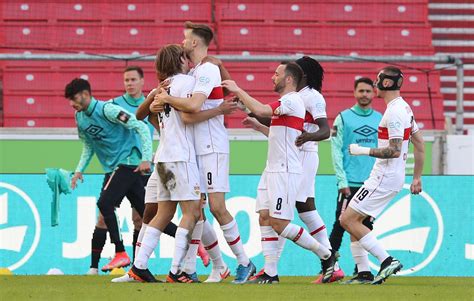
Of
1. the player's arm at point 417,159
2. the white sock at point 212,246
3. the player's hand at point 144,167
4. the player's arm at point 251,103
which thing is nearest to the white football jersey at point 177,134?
the player's arm at point 251,103

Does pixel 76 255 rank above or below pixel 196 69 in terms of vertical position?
below

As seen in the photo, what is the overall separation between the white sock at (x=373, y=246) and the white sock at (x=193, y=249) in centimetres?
134

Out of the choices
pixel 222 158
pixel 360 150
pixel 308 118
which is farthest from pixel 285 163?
pixel 308 118

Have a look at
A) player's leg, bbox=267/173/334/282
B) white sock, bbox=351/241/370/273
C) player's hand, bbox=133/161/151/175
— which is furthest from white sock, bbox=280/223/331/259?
player's hand, bbox=133/161/151/175

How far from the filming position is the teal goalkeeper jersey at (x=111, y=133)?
11508mm

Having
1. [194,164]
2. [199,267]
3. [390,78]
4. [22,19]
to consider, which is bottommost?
[199,267]

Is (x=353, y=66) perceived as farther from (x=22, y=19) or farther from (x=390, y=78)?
(x=390, y=78)

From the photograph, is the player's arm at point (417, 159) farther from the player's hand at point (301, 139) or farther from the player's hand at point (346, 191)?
the player's hand at point (346, 191)

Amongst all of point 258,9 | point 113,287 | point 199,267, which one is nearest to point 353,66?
point 258,9

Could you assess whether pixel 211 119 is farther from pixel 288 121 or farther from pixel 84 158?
pixel 84 158

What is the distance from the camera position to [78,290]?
29.0ft

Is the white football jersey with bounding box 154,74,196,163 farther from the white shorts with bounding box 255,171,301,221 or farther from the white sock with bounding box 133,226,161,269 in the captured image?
the white shorts with bounding box 255,171,301,221

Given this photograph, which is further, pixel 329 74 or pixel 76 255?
pixel 329 74

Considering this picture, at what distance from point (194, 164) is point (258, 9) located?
1036 cm
